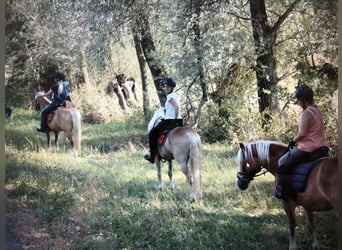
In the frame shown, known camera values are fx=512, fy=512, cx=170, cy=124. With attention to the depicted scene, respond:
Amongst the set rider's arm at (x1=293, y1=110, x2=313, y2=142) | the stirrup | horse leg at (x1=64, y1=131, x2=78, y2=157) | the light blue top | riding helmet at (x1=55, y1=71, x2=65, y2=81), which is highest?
riding helmet at (x1=55, y1=71, x2=65, y2=81)

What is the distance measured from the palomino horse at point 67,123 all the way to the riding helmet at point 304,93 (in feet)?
4.79

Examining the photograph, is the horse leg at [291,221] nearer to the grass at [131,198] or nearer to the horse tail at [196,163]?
the grass at [131,198]

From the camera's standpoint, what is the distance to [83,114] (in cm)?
340

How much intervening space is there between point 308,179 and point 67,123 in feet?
5.49

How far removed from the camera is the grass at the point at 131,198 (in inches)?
111

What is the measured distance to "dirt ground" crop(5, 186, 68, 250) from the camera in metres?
→ 3.42

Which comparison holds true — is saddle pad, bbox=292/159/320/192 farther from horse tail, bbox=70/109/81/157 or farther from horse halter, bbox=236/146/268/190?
horse tail, bbox=70/109/81/157

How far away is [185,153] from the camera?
9.98 ft

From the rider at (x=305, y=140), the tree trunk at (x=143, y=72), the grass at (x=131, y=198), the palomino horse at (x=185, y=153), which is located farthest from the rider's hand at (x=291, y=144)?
the tree trunk at (x=143, y=72)

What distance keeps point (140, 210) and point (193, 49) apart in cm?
103

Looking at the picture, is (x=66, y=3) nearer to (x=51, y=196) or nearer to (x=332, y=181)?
(x=51, y=196)

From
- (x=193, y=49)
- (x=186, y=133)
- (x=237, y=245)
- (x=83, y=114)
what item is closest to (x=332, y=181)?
(x=237, y=245)

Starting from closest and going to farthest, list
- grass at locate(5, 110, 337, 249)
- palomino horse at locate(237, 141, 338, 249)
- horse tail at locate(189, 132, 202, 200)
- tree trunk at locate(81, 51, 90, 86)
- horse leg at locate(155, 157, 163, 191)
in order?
palomino horse at locate(237, 141, 338, 249), grass at locate(5, 110, 337, 249), horse tail at locate(189, 132, 202, 200), horse leg at locate(155, 157, 163, 191), tree trunk at locate(81, 51, 90, 86)

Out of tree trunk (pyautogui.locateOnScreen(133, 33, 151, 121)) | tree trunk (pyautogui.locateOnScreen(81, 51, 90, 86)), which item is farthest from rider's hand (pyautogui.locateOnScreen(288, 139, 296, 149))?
tree trunk (pyautogui.locateOnScreen(81, 51, 90, 86))
